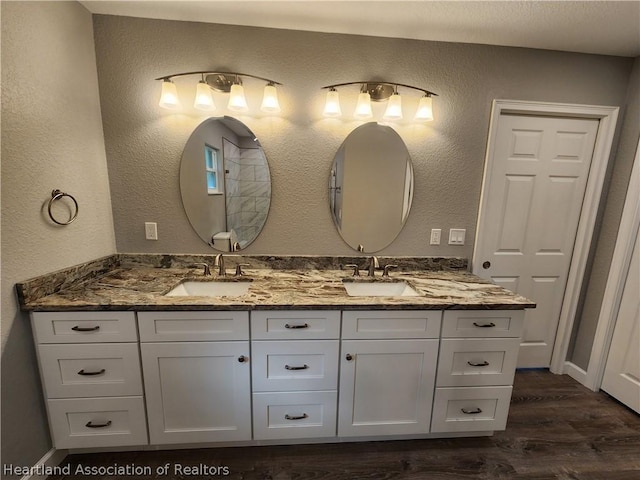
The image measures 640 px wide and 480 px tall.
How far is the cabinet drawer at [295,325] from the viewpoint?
4.51ft

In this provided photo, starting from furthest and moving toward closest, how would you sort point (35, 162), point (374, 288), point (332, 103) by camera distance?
point (374, 288) → point (332, 103) → point (35, 162)

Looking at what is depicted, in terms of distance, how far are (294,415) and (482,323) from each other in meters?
1.11

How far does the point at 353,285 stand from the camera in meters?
1.82

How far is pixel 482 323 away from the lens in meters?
1.47

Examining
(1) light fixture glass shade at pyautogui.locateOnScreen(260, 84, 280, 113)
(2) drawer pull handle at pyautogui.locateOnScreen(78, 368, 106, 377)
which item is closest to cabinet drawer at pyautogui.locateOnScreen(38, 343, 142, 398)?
(2) drawer pull handle at pyautogui.locateOnScreen(78, 368, 106, 377)

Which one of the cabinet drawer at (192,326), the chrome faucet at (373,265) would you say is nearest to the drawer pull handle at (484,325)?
the chrome faucet at (373,265)

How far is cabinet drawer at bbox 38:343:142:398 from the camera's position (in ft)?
4.33

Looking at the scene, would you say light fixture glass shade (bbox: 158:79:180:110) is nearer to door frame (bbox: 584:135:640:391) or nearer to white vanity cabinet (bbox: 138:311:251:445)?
white vanity cabinet (bbox: 138:311:251:445)

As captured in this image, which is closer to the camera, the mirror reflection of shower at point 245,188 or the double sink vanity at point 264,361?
the double sink vanity at point 264,361

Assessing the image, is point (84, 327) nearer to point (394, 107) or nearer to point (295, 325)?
point (295, 325)

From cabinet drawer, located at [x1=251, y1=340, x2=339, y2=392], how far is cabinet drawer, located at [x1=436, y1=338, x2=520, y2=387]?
1.96 ft

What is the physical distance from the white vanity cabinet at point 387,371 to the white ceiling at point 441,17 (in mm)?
1581

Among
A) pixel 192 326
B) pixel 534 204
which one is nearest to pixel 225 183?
pixel 192 326

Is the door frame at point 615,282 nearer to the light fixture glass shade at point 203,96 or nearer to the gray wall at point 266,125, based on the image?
the gray wall at point 266,125
